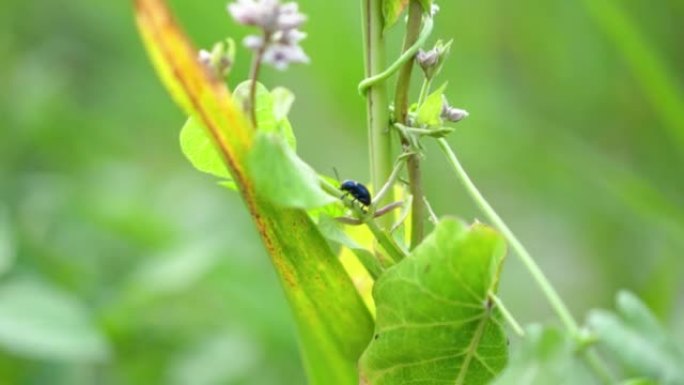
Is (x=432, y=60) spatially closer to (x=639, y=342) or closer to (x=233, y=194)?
(x=639, y=342)

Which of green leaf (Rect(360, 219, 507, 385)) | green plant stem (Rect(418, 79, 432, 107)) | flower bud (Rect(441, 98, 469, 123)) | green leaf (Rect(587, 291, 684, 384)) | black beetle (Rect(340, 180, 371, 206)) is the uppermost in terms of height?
green plant stem (Rect(418, 79, 432, 107))


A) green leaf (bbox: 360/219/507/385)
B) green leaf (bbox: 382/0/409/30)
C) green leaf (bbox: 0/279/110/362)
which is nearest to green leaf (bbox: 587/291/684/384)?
green leaf (bbox: 360/219/507/385)

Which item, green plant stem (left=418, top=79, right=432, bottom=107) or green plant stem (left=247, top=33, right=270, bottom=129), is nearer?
green plant stem (left=247, top=33, right=270, bottom=129)

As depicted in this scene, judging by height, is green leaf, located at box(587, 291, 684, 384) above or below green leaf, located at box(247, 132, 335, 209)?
below

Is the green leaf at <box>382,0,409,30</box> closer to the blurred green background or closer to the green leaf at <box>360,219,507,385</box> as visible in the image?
the green leaf at <box>360,219,507,385</box>

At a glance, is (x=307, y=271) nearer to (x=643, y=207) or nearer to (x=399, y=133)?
(x=399, y=133)

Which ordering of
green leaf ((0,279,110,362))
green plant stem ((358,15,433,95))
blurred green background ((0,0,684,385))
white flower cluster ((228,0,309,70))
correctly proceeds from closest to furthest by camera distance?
white flower cluster ((228,0,309,70)) → green plant stem ((358,15,433,95)) → green leaf ((0,279,110,362)) → blurred green background ((0,0,684,385))

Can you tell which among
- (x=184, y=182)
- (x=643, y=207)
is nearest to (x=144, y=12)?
(x=643, y=207)

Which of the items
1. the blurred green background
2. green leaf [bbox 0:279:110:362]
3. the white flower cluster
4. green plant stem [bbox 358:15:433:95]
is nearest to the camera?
the white flower cluster

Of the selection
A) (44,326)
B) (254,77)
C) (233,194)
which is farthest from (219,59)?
(233,194)
